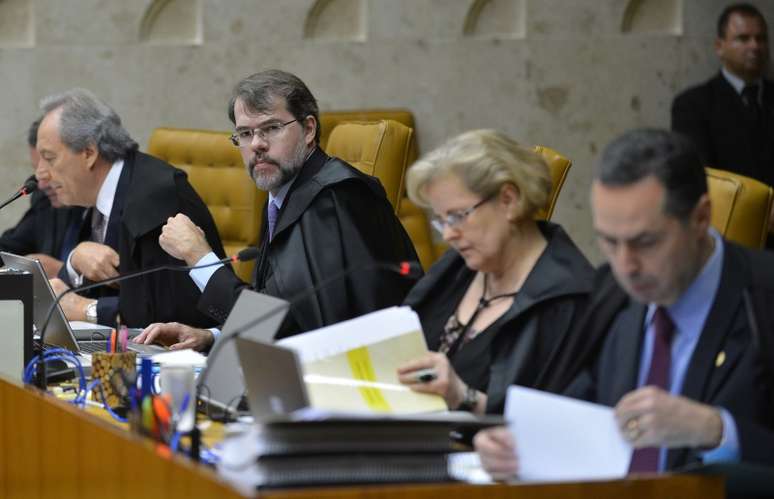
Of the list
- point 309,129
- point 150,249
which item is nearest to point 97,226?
point 150,249

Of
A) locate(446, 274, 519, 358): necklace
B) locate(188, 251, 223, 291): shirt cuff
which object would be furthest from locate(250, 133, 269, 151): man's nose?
locate(446, 274, 519, 358): necklace

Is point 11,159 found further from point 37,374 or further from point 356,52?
point 37,374

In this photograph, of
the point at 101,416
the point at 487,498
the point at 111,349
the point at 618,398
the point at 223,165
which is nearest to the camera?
the point at 487,498

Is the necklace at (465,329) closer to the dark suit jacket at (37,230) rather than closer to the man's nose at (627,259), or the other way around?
the man's nose at (627,259)

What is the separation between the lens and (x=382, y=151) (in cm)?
441

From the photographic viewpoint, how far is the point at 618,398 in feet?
7.70

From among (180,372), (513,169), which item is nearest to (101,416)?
(180,372)

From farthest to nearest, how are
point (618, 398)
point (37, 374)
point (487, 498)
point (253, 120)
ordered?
point (253, 120)
point (37, 374)
point (618, 398)
point (487, 498)

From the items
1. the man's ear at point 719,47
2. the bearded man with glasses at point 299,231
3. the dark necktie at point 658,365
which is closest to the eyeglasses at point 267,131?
the bearded man with glasses at point 299,231

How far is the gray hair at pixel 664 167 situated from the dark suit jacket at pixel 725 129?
3870 millimetres

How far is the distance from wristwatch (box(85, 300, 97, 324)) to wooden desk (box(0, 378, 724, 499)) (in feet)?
4.66

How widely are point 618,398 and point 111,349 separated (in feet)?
4.59

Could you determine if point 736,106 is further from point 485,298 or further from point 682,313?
point 682,313

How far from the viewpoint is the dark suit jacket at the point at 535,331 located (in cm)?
264
